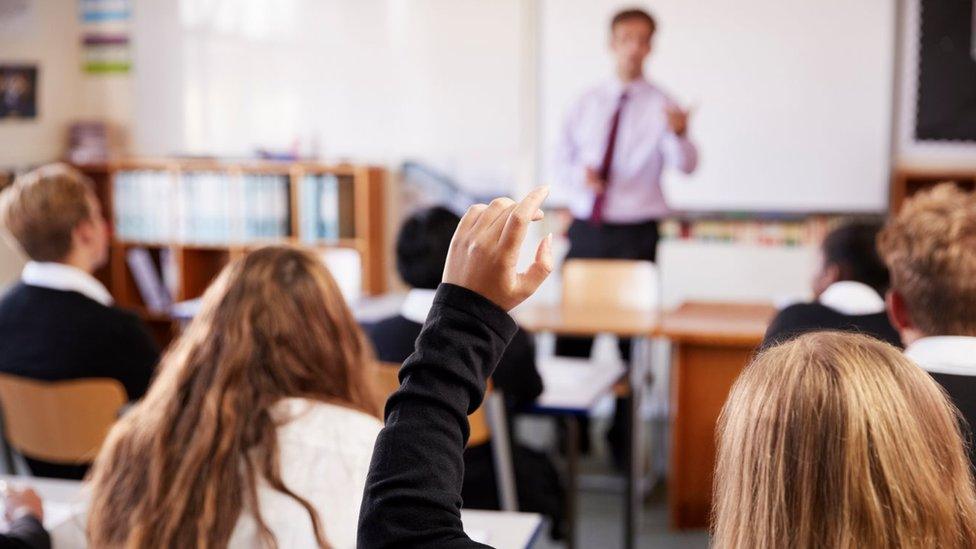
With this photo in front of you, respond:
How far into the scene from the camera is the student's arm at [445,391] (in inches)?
29.2

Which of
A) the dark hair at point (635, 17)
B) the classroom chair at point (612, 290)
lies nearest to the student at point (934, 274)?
the classroom chair at point (612, 290)

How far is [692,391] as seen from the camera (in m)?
3.59

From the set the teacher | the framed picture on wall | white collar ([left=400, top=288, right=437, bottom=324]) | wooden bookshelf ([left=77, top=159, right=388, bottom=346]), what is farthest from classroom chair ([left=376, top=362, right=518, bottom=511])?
the framed picture on wall

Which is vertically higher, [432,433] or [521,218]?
[521,218]

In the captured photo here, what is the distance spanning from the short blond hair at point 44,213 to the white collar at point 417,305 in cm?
97

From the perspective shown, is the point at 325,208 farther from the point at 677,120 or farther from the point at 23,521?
the point at 23,521

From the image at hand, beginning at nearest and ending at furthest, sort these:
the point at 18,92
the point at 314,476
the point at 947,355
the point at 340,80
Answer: the point at 314,476, the point at 947,355, the point at 18,92, the point at 340,80

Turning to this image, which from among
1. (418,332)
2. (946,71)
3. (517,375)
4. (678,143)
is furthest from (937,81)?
(418,332)

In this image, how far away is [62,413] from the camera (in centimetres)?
247

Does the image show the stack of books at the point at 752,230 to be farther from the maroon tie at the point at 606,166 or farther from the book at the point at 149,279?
the book at the point at 149,279

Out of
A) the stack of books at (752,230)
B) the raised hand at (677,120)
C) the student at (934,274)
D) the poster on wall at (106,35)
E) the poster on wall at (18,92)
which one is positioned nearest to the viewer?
the student at (934,274)

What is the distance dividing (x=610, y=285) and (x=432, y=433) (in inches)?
139

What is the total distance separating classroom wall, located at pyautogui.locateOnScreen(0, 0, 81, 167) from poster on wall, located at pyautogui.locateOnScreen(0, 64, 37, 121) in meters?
0.04

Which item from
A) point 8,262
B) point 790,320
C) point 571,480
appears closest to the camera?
point 790,320
